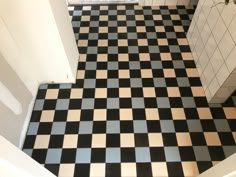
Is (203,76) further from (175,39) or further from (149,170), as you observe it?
(149,170)

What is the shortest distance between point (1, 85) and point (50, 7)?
0.60 meters

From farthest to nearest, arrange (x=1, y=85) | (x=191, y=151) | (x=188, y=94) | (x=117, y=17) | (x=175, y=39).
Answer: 1. (x=117, y=17)
2. (x=175, y=39)
3. (x=188, y=94)
4. (x=191, y=151)
5. (x=1, y=85)

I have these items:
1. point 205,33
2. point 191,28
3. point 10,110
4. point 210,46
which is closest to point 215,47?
point 210,46

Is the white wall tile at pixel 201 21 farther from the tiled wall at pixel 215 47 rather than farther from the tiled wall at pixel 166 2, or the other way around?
the tiled wall at pixel 166 2

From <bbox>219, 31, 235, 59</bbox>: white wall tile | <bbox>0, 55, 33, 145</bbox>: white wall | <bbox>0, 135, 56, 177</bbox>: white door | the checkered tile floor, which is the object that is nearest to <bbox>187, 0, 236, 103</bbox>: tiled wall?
<bbox>219, 31, 235, 59</bbox>: white wall tile

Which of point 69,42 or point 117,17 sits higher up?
point 69,42

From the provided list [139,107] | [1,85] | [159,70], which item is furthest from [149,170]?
[1,85]

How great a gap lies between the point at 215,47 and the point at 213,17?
0.81ft

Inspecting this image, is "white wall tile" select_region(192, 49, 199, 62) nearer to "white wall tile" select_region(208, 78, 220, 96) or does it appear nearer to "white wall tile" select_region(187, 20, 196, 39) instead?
"white wall tile" select_region(187, 20, 196, 39)

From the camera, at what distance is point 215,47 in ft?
5.81

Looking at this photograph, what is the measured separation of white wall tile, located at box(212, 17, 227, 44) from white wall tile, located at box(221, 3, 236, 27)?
0.04 meters

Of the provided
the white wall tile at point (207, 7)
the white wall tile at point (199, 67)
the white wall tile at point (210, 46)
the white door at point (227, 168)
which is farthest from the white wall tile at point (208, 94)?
the white door at point (227, 168)

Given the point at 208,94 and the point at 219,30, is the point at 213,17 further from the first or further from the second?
the point at 208,94

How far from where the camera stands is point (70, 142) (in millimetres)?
1752
